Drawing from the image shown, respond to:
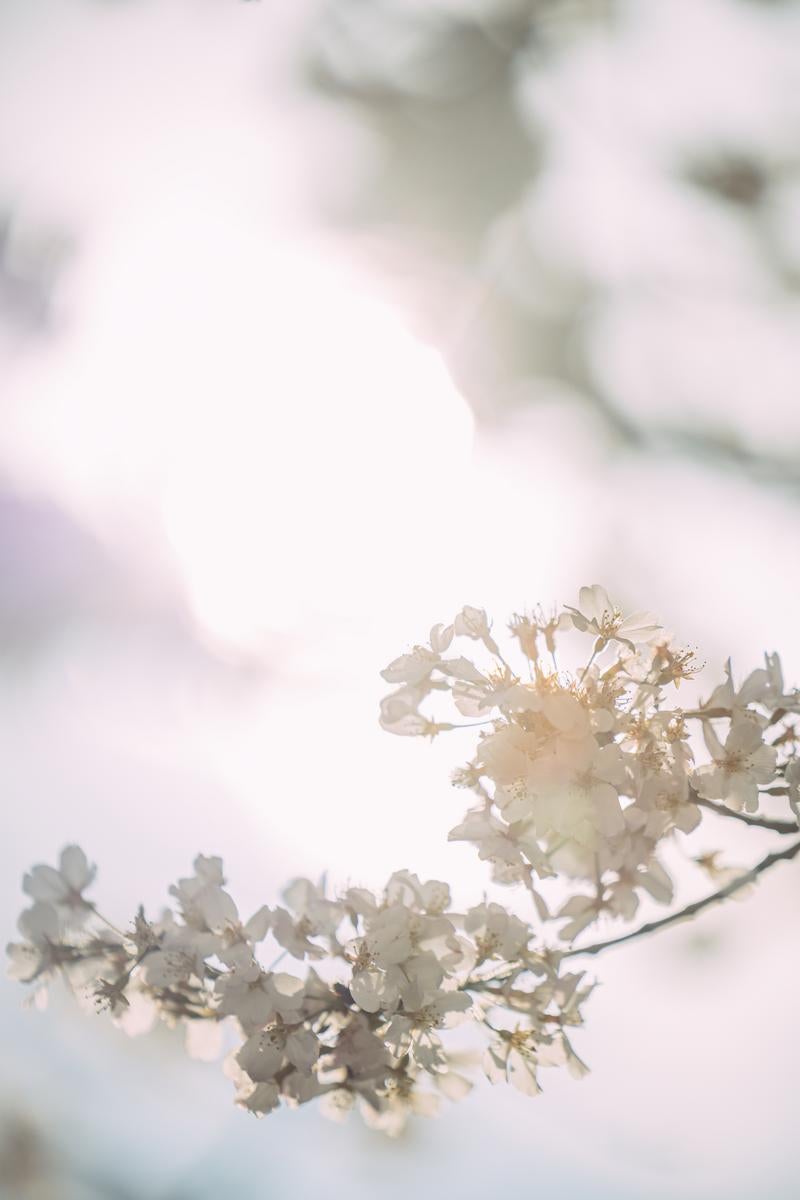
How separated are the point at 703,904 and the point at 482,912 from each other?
1.31ft

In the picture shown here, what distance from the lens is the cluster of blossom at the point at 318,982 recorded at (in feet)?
5.45

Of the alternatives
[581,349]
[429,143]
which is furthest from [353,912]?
[429,143]

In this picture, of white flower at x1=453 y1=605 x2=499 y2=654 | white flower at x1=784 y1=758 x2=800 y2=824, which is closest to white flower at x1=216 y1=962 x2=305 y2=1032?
white flower at x1=453 y1=605 x2=499 y2=654

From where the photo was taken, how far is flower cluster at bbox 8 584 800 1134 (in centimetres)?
161

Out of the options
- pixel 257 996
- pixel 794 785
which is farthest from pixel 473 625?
pixel 257 996

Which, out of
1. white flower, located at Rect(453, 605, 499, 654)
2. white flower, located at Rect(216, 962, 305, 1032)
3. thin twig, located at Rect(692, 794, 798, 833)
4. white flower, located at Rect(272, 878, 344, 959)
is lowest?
white flower, located at Rect(216, 962, 305, 1032)

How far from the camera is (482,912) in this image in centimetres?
167

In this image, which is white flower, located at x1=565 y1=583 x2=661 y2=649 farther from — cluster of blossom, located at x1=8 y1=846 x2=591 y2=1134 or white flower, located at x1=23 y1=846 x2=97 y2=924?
white flower, located at x1=23 y1=846 x2=97 y2=924

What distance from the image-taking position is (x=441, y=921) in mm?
1709

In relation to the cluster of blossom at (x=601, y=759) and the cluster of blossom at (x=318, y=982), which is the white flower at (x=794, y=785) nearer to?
the cluster of blossom at (x=601, y=759)

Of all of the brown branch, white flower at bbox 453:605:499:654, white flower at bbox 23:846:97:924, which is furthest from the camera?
white flower at bbox 453:605:499:654

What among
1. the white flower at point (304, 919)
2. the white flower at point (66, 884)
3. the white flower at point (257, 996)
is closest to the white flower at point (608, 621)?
the white flower at point (304, 919)

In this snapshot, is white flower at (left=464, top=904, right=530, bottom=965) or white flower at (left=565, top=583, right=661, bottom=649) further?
white flower at (left=565, top=583, right=661, bottom=649)

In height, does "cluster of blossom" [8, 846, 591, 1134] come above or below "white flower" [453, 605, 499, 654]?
below
